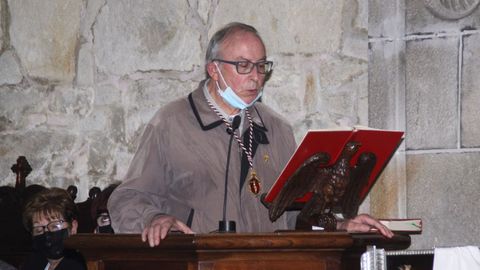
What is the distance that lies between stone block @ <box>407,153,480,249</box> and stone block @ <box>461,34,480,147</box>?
0.10 m

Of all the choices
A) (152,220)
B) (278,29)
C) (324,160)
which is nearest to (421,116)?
(278,29)

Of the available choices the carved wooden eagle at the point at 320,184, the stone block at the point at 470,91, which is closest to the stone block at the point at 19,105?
the stone block at the point at 470,91

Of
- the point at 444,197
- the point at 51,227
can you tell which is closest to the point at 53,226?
the point at 51,227

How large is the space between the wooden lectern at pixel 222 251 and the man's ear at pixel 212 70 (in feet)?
3.46

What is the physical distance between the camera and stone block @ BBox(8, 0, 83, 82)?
5.34m

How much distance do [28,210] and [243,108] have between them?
147cm

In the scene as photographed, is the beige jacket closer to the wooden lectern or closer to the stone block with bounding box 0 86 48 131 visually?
the wooden lectern

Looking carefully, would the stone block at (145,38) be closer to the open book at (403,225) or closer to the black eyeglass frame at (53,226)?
the black eyeglass frame at (53,226)

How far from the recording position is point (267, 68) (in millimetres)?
3633

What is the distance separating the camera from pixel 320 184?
10.2 ft

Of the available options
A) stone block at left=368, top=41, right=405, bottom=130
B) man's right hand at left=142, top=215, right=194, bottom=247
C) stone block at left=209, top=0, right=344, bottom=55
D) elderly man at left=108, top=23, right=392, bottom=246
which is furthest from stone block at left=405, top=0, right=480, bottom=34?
man's right hand at left=142, top=215, right=194, bottom=247

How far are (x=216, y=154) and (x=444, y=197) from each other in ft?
4.97

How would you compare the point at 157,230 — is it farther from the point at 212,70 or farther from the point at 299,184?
the point at 212,70

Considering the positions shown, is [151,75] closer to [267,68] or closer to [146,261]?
[267,68]
